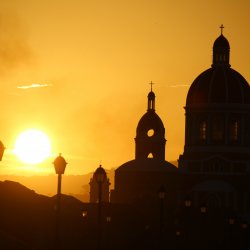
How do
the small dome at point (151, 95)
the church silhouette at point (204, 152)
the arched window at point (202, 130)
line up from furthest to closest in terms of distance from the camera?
the small dome at point (151, 95) < the arched window at point (202, 130) < the church silhouette at point (204, 152)

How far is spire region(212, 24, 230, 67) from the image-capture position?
132375 mm

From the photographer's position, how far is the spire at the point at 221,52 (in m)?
132

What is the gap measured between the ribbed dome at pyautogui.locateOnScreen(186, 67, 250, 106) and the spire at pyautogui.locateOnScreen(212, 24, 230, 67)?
0.82 metres

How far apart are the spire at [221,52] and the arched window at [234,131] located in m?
6.20

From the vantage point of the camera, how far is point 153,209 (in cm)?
12581

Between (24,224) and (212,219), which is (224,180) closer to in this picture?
(212,219)

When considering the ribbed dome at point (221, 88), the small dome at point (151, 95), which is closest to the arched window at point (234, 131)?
the ribbed dome at point (221, 88)

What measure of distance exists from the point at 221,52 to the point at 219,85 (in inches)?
151

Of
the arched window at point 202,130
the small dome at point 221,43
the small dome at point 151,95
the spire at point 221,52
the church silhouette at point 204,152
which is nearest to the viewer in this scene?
the church silhouette at point 204,152

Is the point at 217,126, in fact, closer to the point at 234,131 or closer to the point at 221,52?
the point at 234,131

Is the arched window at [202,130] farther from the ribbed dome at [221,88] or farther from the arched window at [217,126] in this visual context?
the ribbed dome at [221,88]

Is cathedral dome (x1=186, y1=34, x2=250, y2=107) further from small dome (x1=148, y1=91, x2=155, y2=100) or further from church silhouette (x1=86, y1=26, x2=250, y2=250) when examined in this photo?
small dome (x1=148, y1=91, x2=155, y2=100)

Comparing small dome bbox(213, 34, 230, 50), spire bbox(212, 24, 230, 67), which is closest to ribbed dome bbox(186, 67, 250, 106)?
spire bbox(212, 24, 230, 67)

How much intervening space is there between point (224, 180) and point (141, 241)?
46.6 meters
